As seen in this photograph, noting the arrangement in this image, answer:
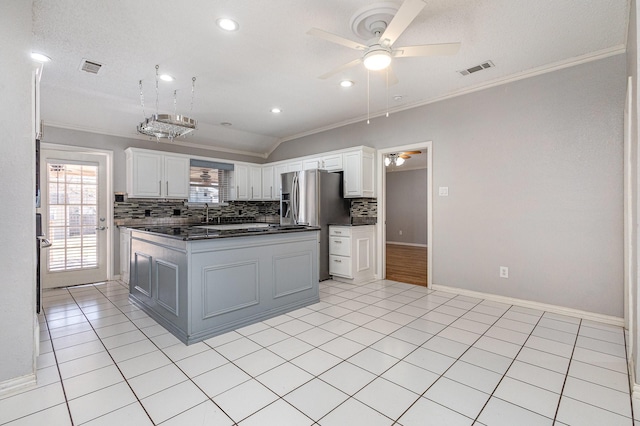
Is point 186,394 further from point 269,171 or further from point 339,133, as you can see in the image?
point 269,171

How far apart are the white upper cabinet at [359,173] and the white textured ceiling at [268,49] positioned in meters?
0.72

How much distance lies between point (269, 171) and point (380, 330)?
4.40 m

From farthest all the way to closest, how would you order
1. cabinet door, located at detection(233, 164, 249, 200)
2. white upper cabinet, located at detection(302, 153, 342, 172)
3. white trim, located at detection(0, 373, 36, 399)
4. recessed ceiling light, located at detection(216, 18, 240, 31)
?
cabinet door, located at detection(233, 164, 249, 200) → white upper cabinet, located at detection(302, 153, 342, 172) → recessed ceiling light, located at detection(216, 18, 240, 31) → white trim, located at detection(0, 373, 36, 399)

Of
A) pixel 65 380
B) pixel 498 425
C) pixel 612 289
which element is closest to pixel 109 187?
pixel 65 380

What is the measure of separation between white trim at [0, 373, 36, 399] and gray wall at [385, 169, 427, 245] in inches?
325

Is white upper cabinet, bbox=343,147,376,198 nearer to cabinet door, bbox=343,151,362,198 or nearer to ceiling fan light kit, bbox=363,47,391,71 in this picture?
cabinet door, bbox=343,151,362,198

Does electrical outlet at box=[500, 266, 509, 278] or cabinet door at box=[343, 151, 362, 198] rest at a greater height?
cabinet door at box=[343, 151, 362, 198]

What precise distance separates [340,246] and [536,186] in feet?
8.58

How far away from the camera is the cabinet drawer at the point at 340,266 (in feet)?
15.1

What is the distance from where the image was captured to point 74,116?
4.36 meters

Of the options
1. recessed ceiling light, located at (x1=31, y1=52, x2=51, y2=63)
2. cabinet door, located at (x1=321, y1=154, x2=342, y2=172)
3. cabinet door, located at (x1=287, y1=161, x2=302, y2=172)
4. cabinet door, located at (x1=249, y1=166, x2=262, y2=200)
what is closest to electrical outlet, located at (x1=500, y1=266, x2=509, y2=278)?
cabinet door, located at (x1=321, y1=154, x2=342, y2=172)

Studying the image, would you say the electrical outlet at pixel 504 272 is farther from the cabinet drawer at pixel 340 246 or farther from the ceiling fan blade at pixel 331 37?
the ceiling fan blade at pixel 331 37

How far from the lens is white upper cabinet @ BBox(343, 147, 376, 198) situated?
4.71 m

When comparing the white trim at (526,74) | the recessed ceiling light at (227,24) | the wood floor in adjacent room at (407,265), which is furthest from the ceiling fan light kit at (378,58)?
the wood floor in adjacent room at (407,265)
